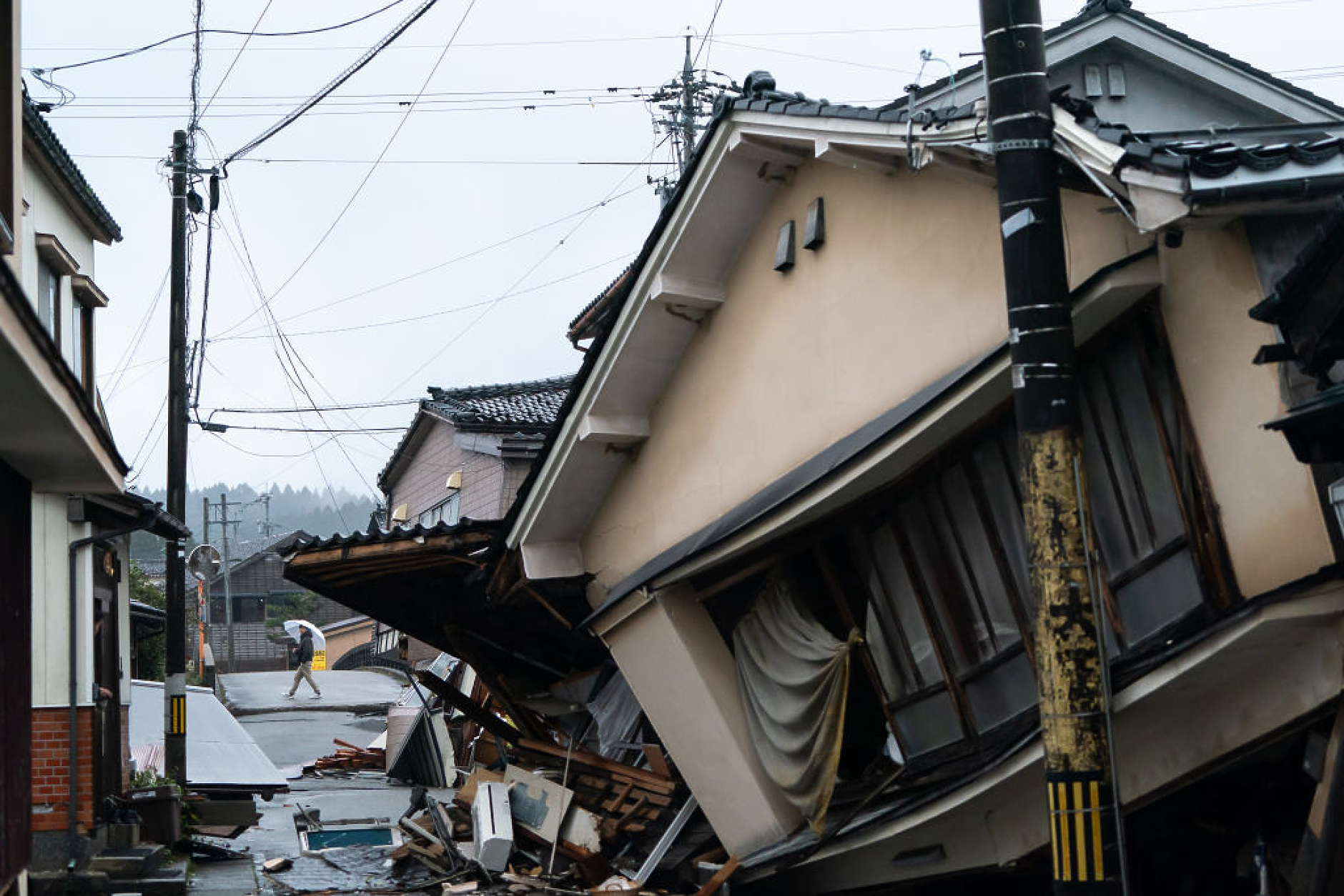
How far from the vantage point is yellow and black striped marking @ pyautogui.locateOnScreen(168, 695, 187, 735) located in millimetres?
19672

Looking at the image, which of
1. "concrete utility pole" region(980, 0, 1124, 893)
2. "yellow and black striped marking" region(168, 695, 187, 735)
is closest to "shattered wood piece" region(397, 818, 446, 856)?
"yellow and black striped marking" region(168, 695, 187, 735)

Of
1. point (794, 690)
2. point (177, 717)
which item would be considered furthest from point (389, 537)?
point (177, 717)

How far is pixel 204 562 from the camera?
21875 millimetres

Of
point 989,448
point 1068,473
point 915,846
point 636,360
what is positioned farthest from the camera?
point 636,360

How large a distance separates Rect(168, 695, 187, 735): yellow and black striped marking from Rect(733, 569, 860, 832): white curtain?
33.3 feet

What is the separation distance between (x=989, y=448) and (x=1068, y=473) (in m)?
3.57

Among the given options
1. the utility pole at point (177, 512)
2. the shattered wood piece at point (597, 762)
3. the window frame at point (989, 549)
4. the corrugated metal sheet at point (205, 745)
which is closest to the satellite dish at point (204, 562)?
the utility pole at point (177, 512)

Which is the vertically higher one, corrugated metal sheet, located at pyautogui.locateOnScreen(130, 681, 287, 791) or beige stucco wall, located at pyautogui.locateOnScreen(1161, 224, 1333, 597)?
beige stucco wall, located at pyautogui.locateOnScreen(1161, 224, 1333, 597)

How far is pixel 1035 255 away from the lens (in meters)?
6.66

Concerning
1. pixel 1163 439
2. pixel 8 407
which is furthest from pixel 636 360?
pixel 8 407

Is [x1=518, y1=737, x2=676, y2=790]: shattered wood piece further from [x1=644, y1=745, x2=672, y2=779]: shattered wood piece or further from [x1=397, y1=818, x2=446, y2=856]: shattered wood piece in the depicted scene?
[x1=397, y1=818, x2=446, y2=856]: shattered wood piece

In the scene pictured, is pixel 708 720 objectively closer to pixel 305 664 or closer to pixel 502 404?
pixel 502 404

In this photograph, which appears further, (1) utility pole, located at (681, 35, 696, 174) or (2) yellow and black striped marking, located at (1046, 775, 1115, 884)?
(1) utility pole, located at (681, 35, 696, 174)

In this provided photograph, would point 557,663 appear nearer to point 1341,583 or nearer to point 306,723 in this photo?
point 1341,583
